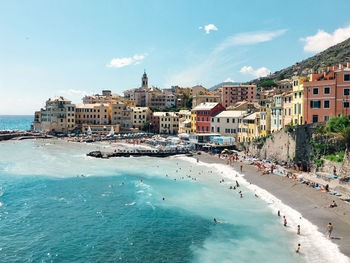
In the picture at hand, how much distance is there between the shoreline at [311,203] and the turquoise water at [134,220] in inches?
139

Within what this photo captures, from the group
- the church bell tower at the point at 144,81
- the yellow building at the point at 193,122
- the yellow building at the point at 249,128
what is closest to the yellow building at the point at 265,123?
the yellow building at the point at 249,128

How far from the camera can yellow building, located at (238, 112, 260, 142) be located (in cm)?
7081

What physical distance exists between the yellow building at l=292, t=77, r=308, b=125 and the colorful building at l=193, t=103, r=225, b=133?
34.1m

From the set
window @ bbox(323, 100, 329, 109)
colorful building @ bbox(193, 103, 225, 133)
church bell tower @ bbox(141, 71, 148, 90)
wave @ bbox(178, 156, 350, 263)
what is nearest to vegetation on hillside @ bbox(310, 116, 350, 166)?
window @ bbox(323, 100, 329, 109)

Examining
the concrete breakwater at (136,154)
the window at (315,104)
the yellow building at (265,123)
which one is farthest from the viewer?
Result: the concrete breakwater at (136,154)

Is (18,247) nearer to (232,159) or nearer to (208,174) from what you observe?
(208,174)

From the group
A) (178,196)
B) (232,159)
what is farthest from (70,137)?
(178,196)

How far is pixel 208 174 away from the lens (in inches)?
2219

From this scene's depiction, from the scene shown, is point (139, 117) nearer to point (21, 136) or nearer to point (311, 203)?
point (21, 136)

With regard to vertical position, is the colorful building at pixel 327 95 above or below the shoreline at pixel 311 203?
above

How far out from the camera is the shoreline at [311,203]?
29594 millimetres

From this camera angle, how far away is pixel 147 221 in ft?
114

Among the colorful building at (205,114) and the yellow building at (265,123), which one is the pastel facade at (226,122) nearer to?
the colorful building at (205,114)

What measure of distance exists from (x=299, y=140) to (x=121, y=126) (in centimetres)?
9340
